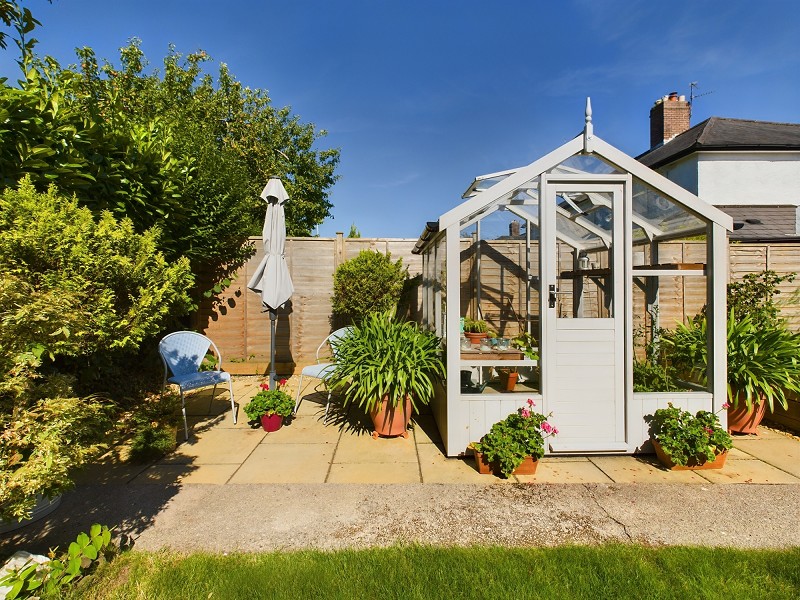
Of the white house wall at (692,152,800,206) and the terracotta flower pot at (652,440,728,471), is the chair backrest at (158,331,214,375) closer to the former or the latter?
the terracotta flower pot at (652,440,728,471)

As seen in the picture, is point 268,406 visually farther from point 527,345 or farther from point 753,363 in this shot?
point 753,363

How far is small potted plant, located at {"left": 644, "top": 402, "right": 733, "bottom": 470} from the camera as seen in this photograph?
11.2 feet

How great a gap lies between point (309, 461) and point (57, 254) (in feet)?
8.32

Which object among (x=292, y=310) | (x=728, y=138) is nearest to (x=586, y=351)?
(x=292, y=310)

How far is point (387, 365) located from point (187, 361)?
108 inches

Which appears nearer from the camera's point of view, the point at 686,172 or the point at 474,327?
the point at 474,327

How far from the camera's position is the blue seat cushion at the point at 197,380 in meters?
4.40

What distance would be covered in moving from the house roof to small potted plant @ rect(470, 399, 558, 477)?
459 inches

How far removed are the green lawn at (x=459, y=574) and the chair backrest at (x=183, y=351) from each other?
298cm

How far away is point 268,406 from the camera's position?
4.52 meters

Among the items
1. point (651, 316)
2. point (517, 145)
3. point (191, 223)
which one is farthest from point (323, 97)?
point (651, 316)

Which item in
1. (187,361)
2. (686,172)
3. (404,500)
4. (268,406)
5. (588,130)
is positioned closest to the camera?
(404,500)

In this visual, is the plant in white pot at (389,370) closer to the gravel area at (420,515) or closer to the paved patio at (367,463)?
the paved patio at (367,463)

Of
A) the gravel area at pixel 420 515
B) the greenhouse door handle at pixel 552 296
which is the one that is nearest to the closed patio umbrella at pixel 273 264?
the gravel area at pixel 420 515
